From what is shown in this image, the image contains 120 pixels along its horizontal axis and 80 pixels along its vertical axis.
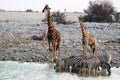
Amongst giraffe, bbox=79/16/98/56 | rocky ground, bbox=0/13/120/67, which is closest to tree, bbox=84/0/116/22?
rocky ground, bbox=0/13/120/67

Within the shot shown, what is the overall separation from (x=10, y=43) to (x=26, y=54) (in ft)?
8.59

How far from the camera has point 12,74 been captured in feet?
46.7

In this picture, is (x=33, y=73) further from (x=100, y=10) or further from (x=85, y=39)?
(x=100, y=10)

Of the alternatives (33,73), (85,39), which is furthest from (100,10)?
(33,73)

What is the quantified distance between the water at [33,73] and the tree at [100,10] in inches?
847

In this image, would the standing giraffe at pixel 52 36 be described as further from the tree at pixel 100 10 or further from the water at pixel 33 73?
the tree at pixel 100 10

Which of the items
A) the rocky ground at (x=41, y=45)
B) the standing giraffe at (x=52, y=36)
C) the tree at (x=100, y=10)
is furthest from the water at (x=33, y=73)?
the tree at (x=100, y=10)

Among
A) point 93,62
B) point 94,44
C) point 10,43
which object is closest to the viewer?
point 93,62

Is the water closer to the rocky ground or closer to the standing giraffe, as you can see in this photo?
the standing giraffe

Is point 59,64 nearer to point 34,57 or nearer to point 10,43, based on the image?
point 34,57

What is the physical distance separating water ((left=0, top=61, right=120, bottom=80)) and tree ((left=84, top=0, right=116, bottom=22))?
21502 millimetres

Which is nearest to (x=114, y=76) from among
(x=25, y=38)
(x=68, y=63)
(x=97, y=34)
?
(x=68, y=63)

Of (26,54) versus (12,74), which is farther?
(26,54)

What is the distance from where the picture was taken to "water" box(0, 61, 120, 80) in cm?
1365
